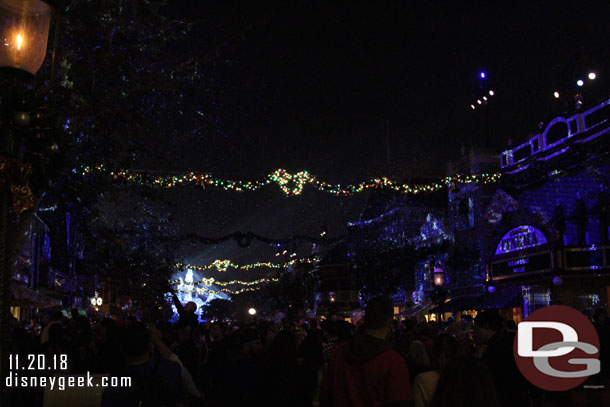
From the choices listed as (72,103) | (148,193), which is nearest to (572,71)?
(148,193)

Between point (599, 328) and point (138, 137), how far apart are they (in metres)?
8.78

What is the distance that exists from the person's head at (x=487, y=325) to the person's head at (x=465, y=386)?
11.7 feet

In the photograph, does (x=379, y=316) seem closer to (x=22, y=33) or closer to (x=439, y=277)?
(x=22, y=33)

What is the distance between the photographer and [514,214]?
113 ft

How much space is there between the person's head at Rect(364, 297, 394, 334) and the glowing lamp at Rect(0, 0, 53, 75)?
419 cm

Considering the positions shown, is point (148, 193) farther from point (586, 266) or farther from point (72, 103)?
point (586, 266)

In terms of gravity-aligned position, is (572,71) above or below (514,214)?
above

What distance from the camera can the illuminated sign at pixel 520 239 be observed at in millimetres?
28875

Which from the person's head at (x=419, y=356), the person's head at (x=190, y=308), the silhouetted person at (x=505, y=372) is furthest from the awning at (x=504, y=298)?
the silhouetted person at (x=505, y=372)

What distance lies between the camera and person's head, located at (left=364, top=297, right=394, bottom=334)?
15.4 ft

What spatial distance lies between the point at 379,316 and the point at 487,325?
9.36ft

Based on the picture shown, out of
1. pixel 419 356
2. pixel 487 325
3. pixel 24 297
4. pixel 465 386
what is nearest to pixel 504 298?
pixel 24 297

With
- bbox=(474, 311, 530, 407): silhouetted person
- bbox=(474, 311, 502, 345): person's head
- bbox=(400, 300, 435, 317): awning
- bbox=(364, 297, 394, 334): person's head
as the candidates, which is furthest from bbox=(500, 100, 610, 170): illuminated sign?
bbox=(364, 297, 394, 334): person's head

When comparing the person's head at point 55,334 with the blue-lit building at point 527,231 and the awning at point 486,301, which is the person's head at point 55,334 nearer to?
the blue-lit building at point 527,231
